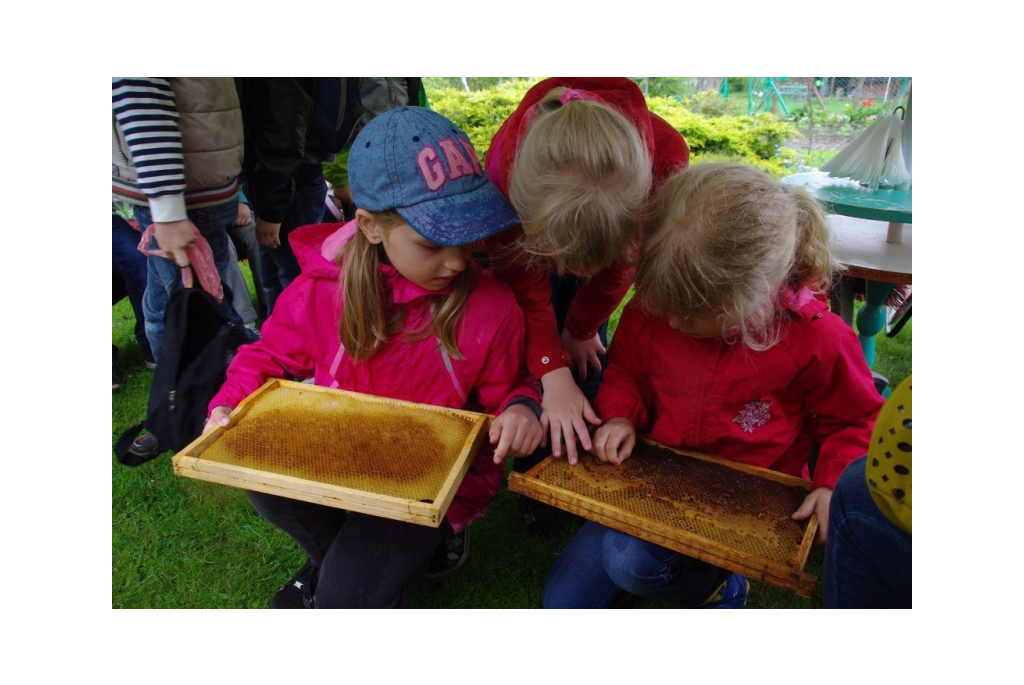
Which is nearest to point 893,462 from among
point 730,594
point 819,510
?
point 819,510

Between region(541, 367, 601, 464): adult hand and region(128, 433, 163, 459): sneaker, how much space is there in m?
1.70

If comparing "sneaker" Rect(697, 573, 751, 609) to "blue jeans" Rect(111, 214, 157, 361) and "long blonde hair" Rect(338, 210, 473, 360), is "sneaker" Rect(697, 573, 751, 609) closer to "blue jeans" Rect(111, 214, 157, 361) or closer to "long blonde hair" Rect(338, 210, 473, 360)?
"long blonde hair" Rect(338, 210, 473, 360)

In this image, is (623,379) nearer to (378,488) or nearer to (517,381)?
(517,381)

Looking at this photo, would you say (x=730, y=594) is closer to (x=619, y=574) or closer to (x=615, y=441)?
(x=619, y=574)

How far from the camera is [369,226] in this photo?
2.18 metres

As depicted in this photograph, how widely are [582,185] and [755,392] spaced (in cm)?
88

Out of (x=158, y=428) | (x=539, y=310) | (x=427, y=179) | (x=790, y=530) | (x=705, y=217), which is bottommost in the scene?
(x=790, y=530)

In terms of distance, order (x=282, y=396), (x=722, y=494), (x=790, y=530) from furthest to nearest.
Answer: (x=282, y=396) < (x=722, y=494) < (x=790, y=530)

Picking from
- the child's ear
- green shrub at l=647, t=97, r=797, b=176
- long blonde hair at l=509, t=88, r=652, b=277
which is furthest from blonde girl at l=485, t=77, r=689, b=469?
green shrub at l=647, t=97, r=797, b=176

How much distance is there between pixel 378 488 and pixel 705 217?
121 centimetres

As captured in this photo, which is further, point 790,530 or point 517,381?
point 517,381

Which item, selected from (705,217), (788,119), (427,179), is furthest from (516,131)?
(788,119)

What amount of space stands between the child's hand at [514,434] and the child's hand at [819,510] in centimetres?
80

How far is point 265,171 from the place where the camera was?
350 cm
